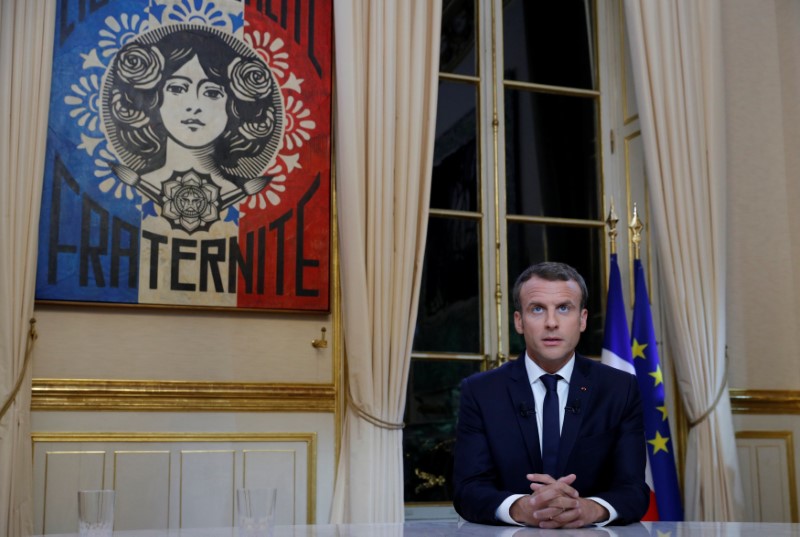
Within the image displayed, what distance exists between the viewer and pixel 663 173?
538cm

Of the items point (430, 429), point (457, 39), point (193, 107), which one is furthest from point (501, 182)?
point (193, 107)

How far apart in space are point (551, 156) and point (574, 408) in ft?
10.4

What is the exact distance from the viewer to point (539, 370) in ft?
9.53

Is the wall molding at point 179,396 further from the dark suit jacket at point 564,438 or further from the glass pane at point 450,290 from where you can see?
the dark suit jacket at point 564,438

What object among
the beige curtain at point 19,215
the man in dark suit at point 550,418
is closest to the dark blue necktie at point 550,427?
the man in dark suit at point 550,418

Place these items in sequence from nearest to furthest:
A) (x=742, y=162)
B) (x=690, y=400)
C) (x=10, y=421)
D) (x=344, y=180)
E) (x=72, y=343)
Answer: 1. (x=10, y=421)
2. (x=72, y=343)
3. (x=344, y=180)
4. (x=690, y=400)
5. (x=742, y=162)

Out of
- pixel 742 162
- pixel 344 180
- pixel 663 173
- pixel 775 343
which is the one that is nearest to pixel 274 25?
pixel 344 180

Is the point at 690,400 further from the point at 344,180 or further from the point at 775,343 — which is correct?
the point at 344,180

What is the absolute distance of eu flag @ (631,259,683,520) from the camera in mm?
4949

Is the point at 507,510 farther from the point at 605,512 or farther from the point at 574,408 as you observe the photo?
the point at 574,408

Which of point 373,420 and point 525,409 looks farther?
point 373,420

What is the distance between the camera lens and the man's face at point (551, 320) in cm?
284

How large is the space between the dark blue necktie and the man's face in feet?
0.16

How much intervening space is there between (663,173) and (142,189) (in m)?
2.70
